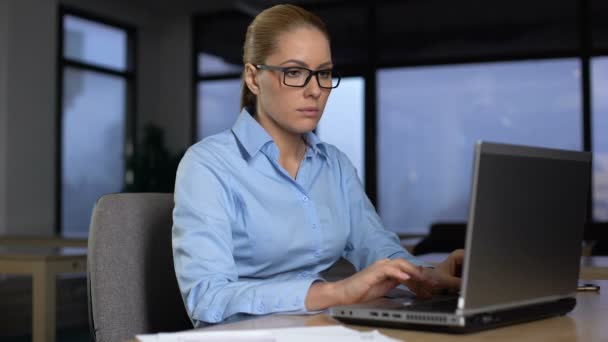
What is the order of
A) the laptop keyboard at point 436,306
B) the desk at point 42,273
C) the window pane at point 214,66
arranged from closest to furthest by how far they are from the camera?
the laptop keyboard at point 436,306, the desk at point 42,273, the window pane at point 214,66

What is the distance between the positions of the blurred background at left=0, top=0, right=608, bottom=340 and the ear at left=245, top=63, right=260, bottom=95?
5524 mm

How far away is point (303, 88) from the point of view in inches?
58.4

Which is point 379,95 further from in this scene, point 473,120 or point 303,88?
point 303,88

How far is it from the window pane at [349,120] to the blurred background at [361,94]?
0.04ft

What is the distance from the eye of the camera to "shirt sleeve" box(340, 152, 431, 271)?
1695 mm

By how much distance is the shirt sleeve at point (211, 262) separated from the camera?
1.22 m

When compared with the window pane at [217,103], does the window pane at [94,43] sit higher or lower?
higher

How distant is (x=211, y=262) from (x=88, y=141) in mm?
6652

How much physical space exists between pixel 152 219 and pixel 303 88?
1.31 feet

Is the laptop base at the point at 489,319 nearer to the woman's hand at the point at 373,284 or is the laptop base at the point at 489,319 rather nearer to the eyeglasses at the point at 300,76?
the woman's hand at the point at 373,284

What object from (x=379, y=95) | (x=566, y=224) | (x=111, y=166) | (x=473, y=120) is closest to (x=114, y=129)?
(x=111, y=166)

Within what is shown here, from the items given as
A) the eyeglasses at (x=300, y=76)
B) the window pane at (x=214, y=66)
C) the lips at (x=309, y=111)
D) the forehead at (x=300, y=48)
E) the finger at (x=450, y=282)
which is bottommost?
the finger at (x=450, y=282)

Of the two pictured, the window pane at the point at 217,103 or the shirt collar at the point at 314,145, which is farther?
the window pane at the point at 217,103

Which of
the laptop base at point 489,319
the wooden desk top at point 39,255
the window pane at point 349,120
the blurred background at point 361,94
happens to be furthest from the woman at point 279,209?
the window pane at point 349,120
